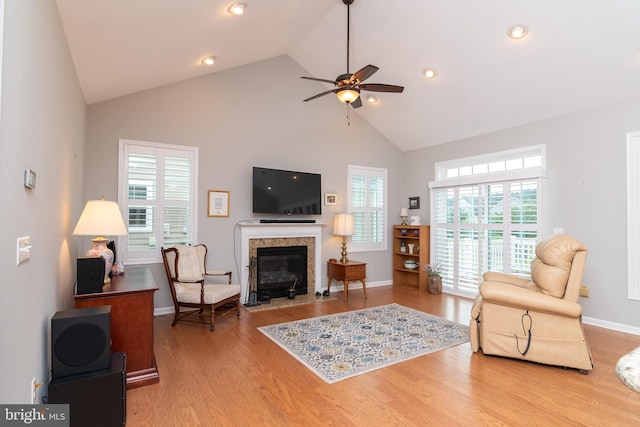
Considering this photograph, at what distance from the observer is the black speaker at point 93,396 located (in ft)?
6.03

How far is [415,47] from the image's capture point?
4.37 m

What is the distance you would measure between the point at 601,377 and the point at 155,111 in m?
5.63

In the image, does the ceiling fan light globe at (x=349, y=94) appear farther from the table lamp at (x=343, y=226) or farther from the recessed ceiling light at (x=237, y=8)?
the table lamp at (x=343, y=226)

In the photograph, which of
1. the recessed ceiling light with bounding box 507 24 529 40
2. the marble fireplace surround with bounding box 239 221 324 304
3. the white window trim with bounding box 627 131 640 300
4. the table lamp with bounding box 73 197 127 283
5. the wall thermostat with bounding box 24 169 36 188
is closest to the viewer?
the wall thermostat with bounding box 24 169 36 188

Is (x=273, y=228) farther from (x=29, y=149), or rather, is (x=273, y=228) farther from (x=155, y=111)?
(x=29, y=149)

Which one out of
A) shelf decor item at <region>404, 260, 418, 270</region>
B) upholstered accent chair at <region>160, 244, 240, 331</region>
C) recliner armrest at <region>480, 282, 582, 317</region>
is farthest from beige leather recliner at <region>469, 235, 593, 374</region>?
shelf decor item at <region>404, 260, 418, 270</region>

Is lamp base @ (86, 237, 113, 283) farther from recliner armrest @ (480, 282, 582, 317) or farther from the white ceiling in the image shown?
recliner armrest @ (480, 282, 582, 317)

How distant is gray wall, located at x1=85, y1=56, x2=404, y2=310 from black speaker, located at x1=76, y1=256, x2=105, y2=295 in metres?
2.08

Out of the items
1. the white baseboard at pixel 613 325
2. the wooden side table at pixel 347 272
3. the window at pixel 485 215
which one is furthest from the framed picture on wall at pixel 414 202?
the white baseboard at pixel 613 325

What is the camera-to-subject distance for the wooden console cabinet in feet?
8.25

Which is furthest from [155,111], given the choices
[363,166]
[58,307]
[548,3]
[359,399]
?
[548,3]

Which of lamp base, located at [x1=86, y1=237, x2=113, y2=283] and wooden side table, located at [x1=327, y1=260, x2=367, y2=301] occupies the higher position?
lamp base, located at [x1=86, y1=237, x2=113, y2=283]

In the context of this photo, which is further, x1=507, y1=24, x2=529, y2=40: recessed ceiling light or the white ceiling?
x1=507, y1=24, x2=529, y2=40: recessed ceiling light
